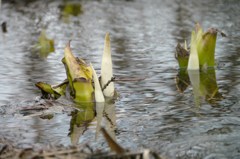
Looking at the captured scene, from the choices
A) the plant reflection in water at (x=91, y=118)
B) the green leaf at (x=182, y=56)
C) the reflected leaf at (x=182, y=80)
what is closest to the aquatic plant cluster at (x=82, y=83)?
the plant reflection in water at (x=91, y=118)

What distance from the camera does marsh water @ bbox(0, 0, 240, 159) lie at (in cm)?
471

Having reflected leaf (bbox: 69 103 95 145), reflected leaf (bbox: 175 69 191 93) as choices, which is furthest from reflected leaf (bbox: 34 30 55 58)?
reflected leaf (bbox: 69 103 95 145)

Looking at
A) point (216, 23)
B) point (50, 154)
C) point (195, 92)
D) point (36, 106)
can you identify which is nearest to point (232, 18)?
point (216, 23)

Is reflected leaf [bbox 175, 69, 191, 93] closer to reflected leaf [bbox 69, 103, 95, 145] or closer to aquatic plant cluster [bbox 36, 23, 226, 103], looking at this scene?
aquatic plant cluster [bbox 36, 23, 226, 103]

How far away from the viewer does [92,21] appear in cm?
1478

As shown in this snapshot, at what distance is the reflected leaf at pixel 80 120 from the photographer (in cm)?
495

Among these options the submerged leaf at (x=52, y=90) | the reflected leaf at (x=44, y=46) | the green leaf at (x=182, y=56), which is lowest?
the reflected leaf at (x=44, y=46)

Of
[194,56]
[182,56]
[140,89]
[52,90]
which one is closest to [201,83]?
[194,56]

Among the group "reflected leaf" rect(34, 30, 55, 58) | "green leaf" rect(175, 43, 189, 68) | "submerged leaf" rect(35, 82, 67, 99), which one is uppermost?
"green leaf" rect(175, 43, 189, 68)

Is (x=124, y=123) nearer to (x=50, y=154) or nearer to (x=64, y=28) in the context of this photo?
(x=50, y=154)

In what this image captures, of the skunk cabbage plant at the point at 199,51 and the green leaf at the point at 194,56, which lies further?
the skunk cabbage plant at the point at 199,51

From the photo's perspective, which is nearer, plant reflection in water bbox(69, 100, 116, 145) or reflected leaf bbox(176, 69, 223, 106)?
plant reflection in water bbox(69, 100, 116, 145)

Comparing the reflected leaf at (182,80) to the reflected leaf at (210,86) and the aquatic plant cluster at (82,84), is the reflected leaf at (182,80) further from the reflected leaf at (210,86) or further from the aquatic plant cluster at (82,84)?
the aquatic plant cluster at (82,84)

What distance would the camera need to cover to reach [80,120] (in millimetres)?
5473
